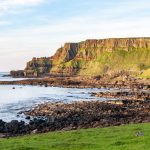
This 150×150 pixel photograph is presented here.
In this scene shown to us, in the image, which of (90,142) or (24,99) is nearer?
(90,142)

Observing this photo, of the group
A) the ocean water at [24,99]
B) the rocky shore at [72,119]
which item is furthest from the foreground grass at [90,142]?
the ocean water at [24,99]

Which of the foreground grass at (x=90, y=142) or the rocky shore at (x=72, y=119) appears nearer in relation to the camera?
the foreground grass at (x=90, y=142)

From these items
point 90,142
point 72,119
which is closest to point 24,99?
point 72,119

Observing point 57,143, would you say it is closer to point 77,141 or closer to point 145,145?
point 77,141

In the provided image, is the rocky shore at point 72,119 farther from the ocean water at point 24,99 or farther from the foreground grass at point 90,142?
the foreground grass at point 90,142

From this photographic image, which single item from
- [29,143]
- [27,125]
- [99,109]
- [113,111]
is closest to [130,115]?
[113,111]

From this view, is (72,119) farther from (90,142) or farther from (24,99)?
(24,99)

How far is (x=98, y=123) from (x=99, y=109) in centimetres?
1735

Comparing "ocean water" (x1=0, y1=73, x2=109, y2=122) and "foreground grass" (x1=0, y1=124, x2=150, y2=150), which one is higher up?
"foreground grass" (x1=0, y1=124, x2=150, y2=150)

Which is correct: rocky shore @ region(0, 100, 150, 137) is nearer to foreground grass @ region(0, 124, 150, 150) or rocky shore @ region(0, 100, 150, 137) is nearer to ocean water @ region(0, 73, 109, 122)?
ocean water @ region(0, 73, 109, 122)

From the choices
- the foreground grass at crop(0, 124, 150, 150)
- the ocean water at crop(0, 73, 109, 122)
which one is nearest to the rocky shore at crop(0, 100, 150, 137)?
the ocean water at crop(0, 73, 109, 122)

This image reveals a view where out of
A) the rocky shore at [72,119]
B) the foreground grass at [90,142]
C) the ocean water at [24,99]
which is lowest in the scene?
the ocean water at [24,99]

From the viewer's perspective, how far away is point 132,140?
27.9m

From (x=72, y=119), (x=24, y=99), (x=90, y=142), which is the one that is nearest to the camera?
(x=90, y=142)
